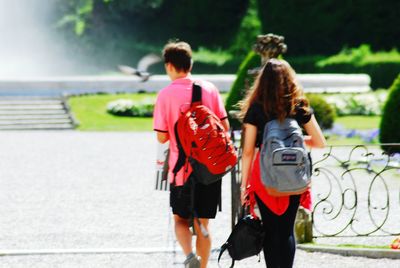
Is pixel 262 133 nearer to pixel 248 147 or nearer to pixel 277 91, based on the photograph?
pixel 248 147

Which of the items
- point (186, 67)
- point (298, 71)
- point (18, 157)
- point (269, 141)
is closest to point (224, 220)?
point (186, 67)

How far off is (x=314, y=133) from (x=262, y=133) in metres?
0.33

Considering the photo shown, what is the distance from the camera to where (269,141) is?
511 centimetres

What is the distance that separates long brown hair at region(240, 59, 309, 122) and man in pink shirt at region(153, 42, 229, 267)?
590mm

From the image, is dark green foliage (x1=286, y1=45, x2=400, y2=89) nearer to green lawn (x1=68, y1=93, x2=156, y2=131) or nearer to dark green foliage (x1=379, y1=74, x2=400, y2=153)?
green lawn (x1=68, y1=93, x2=156, y2=131)

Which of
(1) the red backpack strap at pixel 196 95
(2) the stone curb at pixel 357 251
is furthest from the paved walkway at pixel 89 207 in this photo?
(1) the red backpack strap at pixel 196 95

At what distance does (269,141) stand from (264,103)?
21 centimetres

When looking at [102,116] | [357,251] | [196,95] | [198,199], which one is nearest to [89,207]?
[357,251]

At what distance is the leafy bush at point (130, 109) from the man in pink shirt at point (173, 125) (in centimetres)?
1415

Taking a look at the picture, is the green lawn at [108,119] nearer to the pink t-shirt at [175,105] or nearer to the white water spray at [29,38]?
the pink t-shirt at [175,105]

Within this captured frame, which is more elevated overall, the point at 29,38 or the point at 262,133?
the point at 29,38

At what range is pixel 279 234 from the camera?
5238 millimetres

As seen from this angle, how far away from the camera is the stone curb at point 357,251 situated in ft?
22.2

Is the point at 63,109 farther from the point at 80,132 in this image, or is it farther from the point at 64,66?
the point at 64,66
